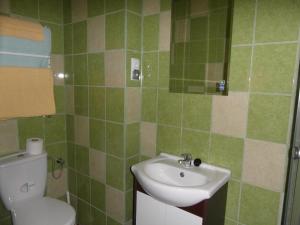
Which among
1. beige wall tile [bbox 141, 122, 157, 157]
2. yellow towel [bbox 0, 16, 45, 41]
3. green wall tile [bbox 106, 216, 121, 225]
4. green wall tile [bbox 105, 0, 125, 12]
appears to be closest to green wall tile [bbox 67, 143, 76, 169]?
green wall tile [bbox 106, 216, 121, 225]

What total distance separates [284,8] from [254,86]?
39cm

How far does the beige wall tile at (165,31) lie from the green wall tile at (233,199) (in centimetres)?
96

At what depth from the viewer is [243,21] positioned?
1.18m

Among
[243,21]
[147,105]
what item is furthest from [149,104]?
[243,21]

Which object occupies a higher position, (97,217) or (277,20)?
(277,20)

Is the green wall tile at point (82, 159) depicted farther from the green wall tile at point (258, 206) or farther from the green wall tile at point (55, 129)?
the green wall tile at point (258, 206)

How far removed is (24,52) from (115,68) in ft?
2.03

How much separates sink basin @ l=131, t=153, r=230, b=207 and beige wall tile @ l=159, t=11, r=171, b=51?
763 millimetres

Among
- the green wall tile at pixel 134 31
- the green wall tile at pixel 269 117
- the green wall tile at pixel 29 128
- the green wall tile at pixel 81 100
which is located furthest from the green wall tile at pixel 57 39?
the green wall tile at pixel 269 117

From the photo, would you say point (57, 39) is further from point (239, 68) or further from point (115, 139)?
point (239, 68)

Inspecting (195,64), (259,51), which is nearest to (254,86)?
(259,51)

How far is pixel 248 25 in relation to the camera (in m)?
1.17

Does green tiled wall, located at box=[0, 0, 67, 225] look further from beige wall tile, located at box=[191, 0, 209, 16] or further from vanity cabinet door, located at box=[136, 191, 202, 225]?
beige wall tile, located at box=[191, 0, 209, 16]

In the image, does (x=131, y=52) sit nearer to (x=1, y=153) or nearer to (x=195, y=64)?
(x=195, y=64)
